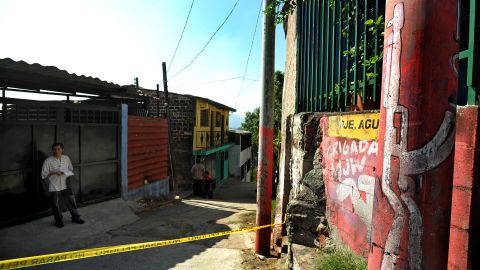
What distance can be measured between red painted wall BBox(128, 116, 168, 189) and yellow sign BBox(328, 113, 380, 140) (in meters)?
6.87

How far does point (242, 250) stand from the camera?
6098mm

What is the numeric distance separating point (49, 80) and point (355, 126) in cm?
552

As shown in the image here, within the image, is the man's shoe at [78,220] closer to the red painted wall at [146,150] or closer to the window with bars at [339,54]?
the red painted wall at [146,150]

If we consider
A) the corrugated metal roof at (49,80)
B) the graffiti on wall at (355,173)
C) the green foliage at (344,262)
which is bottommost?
the green foliage at (344,262)

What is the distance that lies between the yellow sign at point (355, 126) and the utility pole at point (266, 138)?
1818 mm

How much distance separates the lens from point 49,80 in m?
6.45

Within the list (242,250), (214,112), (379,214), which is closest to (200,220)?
(242,250)

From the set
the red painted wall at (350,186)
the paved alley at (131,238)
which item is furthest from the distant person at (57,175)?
the red painted wall at (350,186)

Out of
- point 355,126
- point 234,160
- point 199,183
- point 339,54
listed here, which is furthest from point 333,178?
point 234,160

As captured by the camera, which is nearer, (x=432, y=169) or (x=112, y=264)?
(x=432, y=169)

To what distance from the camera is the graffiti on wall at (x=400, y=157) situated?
1.63m

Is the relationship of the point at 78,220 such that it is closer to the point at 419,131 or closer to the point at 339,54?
the point at 339,54

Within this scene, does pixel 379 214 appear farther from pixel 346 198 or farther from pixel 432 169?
pixel 346 198

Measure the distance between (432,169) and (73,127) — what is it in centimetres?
763
